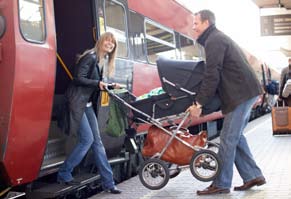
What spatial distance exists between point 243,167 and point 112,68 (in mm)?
1832

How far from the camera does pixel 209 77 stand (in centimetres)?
509

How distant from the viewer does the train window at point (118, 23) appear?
657cm

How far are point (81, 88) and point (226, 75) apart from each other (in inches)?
62.3

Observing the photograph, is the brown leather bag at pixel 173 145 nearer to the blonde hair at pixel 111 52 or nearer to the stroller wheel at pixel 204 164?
the stroller wheel at pixel 204 164

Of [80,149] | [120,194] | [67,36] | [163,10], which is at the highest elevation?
[163,10]

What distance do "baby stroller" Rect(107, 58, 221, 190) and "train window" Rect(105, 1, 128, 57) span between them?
1.37m

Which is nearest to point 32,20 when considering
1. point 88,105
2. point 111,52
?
point 111,52

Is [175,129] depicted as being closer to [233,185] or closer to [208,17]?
[233,185]

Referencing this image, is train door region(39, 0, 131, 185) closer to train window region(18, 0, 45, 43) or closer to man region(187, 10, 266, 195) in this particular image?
train window region(18, 0, 45, 43)

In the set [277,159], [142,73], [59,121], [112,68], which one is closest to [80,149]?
[59,121]

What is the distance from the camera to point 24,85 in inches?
180

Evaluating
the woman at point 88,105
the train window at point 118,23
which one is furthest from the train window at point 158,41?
the woman at point 88,105

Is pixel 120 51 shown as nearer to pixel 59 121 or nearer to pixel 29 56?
pixel 59 121

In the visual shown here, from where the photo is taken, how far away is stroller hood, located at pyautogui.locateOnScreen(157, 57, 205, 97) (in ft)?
17.6
